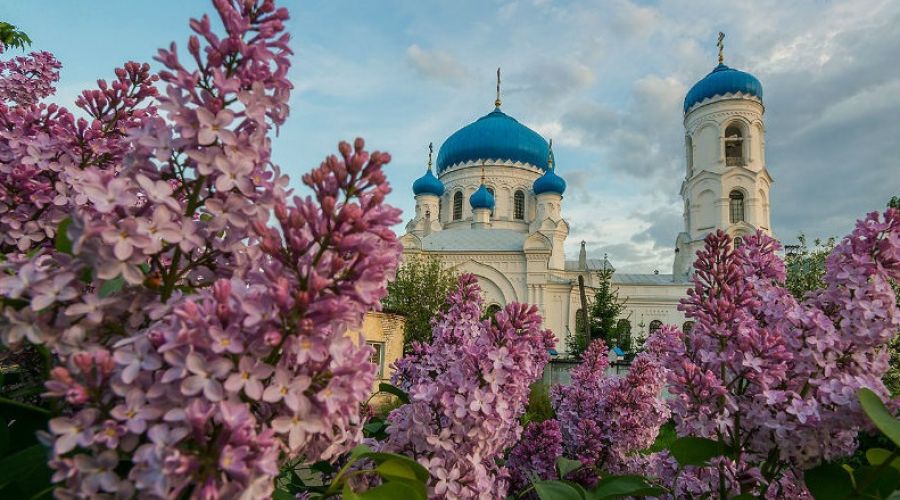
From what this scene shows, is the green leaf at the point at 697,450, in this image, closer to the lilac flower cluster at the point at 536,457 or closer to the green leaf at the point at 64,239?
the lilac flower cluster at the point at 536,457

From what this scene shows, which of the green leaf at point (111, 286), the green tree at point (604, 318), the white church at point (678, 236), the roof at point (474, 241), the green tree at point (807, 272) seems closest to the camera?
the green leaf at point (111, 286)

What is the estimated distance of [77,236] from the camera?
1062 mm

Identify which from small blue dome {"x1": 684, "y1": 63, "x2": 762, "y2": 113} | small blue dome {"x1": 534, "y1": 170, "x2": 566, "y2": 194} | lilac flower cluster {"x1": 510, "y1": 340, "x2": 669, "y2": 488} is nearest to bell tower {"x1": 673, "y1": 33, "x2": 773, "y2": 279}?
small blue dome {"x1": 684, "y1": 63, "x2": 762, "y2": 113}

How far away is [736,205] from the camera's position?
106ft

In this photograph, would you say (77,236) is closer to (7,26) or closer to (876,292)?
(876,292)

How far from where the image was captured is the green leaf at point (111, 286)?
1.15 m

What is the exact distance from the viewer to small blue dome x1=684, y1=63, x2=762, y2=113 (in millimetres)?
32156

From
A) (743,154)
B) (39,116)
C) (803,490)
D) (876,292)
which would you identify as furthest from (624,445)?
(743,154)

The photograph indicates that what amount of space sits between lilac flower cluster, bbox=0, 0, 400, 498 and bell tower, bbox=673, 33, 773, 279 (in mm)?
33943

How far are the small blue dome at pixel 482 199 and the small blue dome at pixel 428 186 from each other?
2585 mm

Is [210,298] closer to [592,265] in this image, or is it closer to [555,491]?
[555,491]

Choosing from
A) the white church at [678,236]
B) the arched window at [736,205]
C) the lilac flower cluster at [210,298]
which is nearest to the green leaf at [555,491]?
the lilac flower cluster at [210,298]

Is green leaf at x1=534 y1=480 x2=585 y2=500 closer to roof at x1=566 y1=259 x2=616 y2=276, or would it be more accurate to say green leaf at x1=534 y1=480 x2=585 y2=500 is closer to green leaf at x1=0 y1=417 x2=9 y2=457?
green leaf at x1=0 y1=417 x2=9 y2=457

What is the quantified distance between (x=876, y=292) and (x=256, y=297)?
79.2 inches
